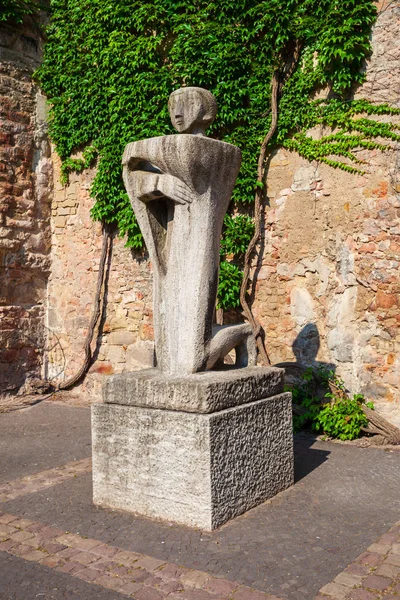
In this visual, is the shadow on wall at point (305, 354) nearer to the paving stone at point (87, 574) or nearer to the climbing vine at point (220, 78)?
the climbing vine at point (220, 78)

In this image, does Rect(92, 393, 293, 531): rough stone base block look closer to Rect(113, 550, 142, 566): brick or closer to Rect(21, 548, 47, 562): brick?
Rect(113, 550, 142, 566): brick

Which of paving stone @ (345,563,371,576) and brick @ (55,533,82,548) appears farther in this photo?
brick @ (55,533,82,548)

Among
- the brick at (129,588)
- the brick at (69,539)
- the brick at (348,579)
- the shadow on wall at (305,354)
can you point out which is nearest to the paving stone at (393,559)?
the brick at (348,579)

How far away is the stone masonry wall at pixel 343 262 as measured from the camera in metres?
6.22

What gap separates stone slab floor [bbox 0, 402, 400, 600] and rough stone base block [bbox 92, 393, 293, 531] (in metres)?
0.10

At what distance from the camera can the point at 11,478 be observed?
470 cm

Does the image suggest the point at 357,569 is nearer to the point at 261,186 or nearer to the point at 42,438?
the point at 42,438

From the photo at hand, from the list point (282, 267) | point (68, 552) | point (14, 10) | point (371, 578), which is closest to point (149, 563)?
point (68, 552)

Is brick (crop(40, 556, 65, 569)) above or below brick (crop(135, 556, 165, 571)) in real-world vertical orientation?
below

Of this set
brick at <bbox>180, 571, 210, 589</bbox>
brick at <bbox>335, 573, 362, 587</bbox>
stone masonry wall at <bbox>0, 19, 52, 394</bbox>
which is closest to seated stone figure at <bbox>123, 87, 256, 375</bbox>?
brick at <bbox>180, 571, 210, 589</bbox>

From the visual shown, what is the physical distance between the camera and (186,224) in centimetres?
404

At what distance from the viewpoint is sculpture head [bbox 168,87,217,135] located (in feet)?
Result: 13.2

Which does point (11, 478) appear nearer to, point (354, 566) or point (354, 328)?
point (354, 566)

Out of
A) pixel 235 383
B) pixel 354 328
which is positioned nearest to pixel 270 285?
pixel 354 328
